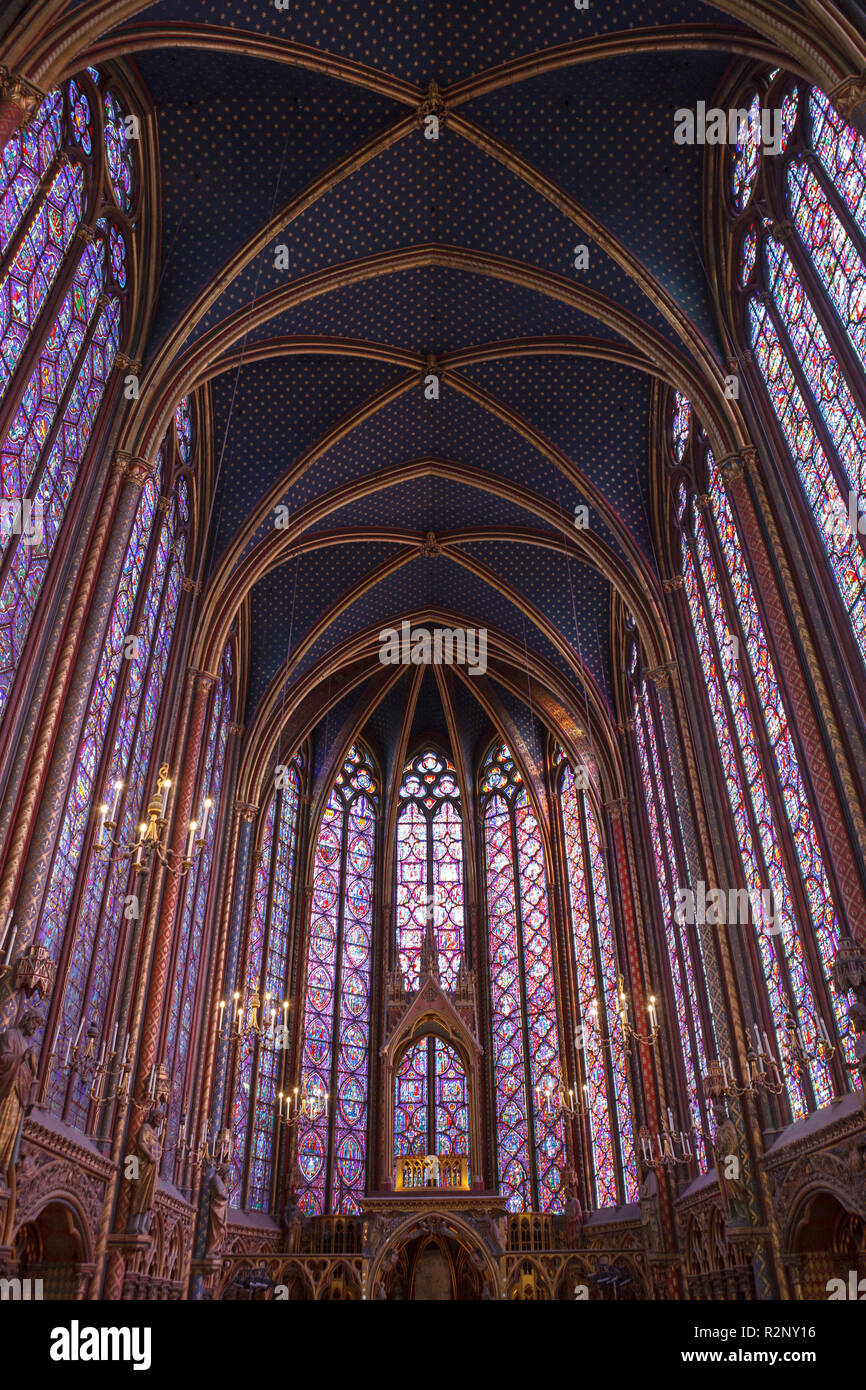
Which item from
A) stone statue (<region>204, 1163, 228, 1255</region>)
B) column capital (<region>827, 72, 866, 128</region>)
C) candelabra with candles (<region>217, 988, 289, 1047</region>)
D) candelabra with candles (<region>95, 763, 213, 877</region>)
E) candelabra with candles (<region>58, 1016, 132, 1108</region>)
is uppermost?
column capital (<region>827, 72, 866, 128</region>)

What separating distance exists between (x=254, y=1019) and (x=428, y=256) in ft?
53.9

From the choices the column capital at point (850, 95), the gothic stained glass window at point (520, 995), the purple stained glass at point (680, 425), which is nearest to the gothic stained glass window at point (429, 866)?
the gothic stained glass window at point (520, 995)

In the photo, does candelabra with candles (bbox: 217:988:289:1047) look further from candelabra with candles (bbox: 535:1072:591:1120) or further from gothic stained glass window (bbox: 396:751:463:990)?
candelabra with candles (bbox: 535:1072:591:1120)

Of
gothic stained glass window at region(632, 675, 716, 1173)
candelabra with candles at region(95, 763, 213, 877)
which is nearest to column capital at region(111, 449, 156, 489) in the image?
candelabra with candles at region(95, 763, 213, 877)

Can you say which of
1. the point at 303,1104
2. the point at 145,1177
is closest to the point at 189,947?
the point at 145,1177

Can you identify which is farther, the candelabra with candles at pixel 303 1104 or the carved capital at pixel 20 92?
the candelabra with candles at pixel 303 1104

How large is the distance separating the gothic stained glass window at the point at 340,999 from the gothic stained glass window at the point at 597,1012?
237 inches

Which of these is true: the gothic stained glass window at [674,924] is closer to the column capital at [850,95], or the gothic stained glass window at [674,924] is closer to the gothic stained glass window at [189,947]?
the gothic stained glass window at [189,947]

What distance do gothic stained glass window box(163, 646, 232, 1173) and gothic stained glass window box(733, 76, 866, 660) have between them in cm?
1184

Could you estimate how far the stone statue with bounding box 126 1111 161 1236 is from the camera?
1465 centimetres

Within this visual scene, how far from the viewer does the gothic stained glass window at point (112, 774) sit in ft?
45.7

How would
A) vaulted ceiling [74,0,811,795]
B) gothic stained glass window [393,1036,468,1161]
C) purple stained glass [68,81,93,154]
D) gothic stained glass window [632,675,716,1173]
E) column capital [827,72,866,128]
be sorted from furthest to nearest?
gothic stained glass window [393,1036,468,1161] < gothic stained glass window [632,675,716,1173] < vaulted ceiling [74,0,811,795] < purple stained glass [68,81,93,154] < column capital [827,72,866,128]

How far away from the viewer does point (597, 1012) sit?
24688mm

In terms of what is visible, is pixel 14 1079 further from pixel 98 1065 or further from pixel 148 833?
pixel 98 1065
